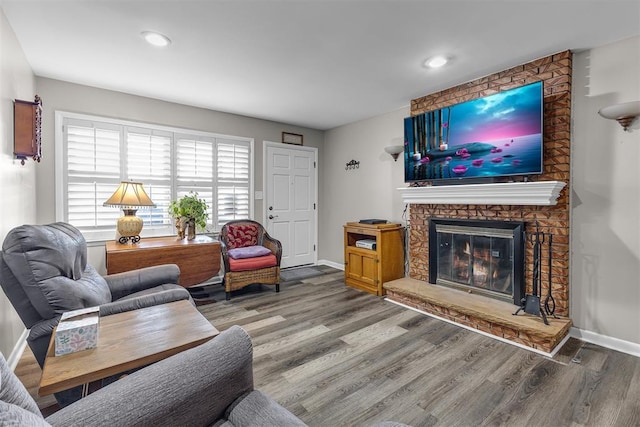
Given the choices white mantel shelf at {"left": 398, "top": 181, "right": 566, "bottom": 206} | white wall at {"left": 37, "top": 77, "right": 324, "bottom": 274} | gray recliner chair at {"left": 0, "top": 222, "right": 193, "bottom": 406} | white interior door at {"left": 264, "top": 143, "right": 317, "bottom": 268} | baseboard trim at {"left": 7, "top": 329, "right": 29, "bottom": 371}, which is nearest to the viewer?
gray recliner chair at {"left": 0, "top": 222, "right": 193, "bottom": 406}

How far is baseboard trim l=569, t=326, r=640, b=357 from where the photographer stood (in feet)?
7.50

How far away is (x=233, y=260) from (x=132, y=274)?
1350 millimetres

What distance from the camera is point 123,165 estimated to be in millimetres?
3484

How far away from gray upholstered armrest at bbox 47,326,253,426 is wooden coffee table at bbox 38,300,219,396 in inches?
9.8

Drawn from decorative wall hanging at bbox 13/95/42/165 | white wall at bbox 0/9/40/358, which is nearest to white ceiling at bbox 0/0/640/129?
white wall at bbox 0/9/40/358

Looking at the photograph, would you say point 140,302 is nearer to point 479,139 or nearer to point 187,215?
point 187,215

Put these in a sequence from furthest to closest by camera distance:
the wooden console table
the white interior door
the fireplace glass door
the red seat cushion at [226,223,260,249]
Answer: the white interior door < the red seat cushion at [226,223,260,249] < the fireplace glass door < the wooden console table

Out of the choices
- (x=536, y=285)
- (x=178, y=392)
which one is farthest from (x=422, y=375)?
(x=178, y=392)

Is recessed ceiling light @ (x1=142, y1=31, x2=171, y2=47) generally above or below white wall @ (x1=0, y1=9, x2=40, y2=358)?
above

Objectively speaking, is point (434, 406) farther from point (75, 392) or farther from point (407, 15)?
point (407, 15)

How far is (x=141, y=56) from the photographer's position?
2576mm

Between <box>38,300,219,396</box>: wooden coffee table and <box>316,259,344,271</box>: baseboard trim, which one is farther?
<box>316,259,344,271</box>: baseboard trim

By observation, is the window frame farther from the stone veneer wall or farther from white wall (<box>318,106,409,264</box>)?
the stone veneer wall

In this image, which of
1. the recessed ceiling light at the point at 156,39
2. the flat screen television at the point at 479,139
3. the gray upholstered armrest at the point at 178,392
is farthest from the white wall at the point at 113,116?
the gray upholstered armrest at the point at 178,392
